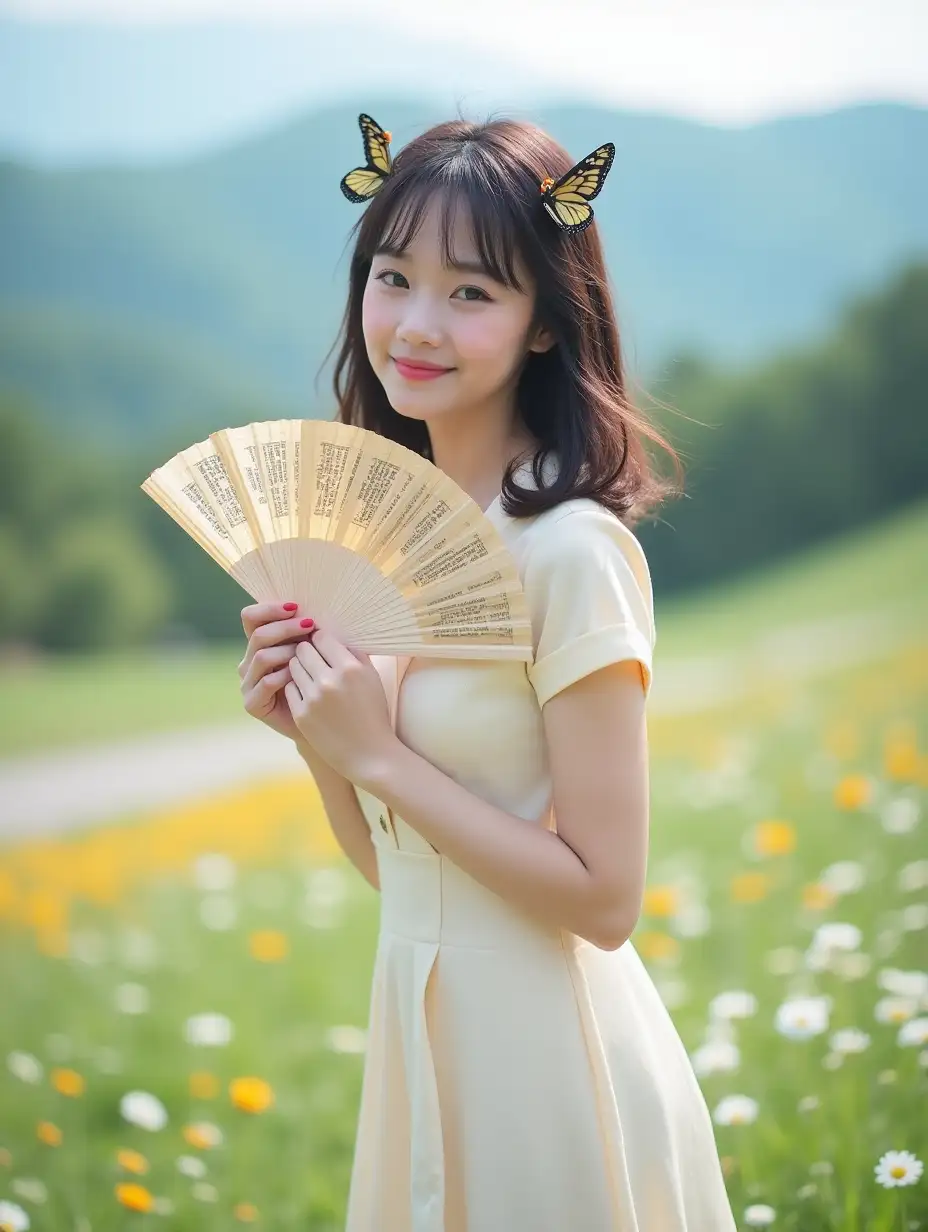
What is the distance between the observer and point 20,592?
10.3 meters

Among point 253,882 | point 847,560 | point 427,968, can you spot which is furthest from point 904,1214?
point 847,560

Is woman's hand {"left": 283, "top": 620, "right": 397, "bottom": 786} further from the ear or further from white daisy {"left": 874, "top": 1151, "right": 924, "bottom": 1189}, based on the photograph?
white daisy {"left": 874, "top": 1151, "right": 924, "bottom": 1189}

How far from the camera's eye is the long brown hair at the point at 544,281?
1431mm

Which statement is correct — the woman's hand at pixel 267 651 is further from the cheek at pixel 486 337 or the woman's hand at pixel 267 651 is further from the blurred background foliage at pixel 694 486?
the blurred background foliage at pixel 694 486

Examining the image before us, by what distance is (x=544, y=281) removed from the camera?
1476mm

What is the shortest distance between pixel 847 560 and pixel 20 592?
23.0 feet

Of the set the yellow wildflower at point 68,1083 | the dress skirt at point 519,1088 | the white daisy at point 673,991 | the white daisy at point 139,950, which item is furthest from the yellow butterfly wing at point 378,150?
the white daisy at point 139,950

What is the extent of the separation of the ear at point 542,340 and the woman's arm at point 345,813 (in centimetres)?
57

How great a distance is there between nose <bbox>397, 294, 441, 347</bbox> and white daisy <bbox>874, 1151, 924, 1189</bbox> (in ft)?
4.52

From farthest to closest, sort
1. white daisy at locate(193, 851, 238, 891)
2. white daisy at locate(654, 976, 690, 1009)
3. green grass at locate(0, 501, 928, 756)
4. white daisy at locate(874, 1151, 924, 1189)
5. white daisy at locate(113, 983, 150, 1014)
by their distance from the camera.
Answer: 1. green grass at locate(0, 501, 928, 756)
2. white daisy at locate(193, 851, 238, 891)
3. white daisy at locate(113, 983, 150, 1014)
4. white daisy at locate(654, 976, 690, 1009)
5. white daisy at locate(874, 1151, 924, 1189)

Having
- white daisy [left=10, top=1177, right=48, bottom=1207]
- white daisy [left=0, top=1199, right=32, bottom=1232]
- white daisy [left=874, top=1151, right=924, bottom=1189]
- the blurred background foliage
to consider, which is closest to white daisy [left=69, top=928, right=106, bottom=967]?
white daisy [left=10, top=1177, right=48, bottom=1207]

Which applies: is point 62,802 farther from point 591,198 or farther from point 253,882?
point 591,198

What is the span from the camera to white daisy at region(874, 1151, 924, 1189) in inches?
72.6

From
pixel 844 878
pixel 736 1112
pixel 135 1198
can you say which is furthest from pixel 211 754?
pixel 736 1112
